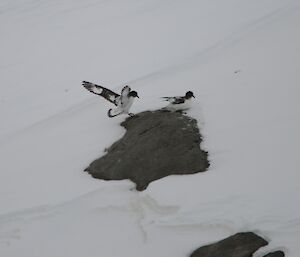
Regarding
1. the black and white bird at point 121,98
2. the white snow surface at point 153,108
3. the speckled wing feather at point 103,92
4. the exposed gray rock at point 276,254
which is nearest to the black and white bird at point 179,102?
the white snow surface at point 153,108

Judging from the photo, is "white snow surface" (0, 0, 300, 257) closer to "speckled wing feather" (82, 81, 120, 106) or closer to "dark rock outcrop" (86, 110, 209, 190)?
"dark rock outcrop" (86, 110, 209, 190)

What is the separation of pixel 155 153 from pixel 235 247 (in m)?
1.62

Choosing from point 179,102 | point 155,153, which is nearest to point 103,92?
point 179,102

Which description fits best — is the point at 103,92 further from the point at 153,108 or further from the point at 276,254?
the point at 276,254

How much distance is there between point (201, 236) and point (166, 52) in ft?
21.7

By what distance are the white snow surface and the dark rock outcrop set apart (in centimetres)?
13

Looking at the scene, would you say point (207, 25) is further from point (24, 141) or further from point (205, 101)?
point (24, 141)

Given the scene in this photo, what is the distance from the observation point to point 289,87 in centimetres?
655

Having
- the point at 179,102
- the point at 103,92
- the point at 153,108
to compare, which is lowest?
the point at 179,102

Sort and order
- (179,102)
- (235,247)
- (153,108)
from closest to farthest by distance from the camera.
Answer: (235,247)
(179,102)
(153,108)

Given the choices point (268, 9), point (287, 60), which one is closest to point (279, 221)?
point (287, 60)

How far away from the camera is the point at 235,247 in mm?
4086

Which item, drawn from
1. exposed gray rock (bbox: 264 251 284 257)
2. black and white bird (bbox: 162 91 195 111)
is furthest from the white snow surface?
black and white bird (bbox: 162 91 195 111)

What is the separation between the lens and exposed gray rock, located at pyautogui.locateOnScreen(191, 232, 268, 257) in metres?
4.02
